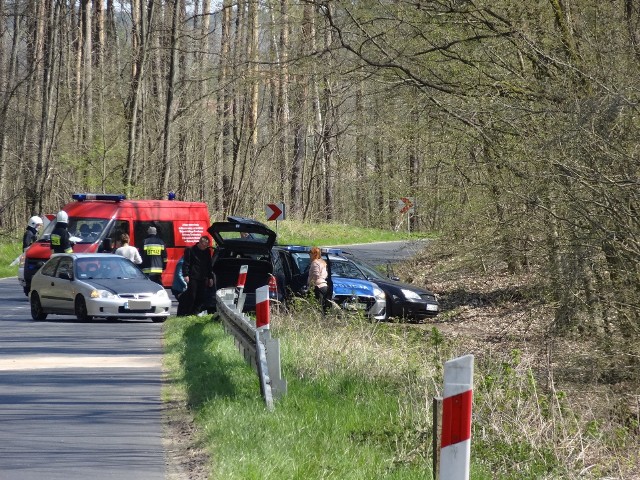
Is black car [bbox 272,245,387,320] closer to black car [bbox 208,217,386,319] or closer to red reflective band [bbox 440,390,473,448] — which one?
black car [bbox 208,217,386,319]

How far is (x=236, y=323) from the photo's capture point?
46.0ft

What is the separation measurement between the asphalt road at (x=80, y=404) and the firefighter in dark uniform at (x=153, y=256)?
5.49m

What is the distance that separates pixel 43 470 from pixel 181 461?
1.04 metres

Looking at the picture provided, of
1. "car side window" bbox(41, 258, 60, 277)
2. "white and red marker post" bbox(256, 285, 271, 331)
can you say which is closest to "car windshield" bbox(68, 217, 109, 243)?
"car side window" bbox(41, 258, 60, 277)

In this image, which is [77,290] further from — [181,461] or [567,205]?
[181,461]

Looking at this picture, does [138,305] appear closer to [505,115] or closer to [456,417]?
[505,115]

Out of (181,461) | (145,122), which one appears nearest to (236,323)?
(181,461)

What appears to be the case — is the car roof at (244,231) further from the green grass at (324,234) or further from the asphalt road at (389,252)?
the green grass at (324,234)

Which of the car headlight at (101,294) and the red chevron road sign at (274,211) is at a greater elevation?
the red chevron road sign at (274,211)

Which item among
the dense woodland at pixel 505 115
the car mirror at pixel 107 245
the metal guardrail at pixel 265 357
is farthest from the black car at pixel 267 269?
the metal guardrail at pixel 265 357

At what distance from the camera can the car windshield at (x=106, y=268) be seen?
22625 mm

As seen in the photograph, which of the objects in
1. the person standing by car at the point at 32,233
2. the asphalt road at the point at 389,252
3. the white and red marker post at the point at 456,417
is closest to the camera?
the white and red marker post at the point at 456,417

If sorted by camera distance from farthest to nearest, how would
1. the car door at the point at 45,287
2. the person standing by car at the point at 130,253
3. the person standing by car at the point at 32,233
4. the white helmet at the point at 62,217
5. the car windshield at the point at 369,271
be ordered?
the person standing by car at the point at 32,233
the white helmet at the point at 62,217
the person standing by car at the point at 130,253
the car windshield at the point at 369,271
the car door at the point at 45,287

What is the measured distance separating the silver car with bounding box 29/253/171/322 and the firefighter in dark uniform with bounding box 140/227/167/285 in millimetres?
2491
